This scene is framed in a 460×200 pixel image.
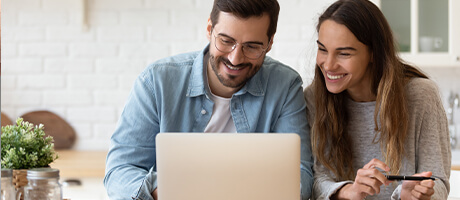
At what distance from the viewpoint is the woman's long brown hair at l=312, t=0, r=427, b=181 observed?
1.87m

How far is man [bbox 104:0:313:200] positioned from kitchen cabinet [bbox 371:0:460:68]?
146 centimetres

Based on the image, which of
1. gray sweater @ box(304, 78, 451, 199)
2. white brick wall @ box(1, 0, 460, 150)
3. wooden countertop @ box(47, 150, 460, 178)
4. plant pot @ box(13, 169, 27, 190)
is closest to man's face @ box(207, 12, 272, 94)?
gray sweater @ box(304, 78, 451, 199)

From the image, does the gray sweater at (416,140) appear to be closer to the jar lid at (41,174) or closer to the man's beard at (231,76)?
the man's beard at (231,76)

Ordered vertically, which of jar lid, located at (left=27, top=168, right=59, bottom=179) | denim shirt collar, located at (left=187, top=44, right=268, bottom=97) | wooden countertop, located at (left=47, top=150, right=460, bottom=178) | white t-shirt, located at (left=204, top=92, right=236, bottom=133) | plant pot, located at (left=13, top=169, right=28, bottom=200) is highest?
denim shirt collar, located at (left=187, top=44, right=268, bottom=97)

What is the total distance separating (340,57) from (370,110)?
9.3 inches

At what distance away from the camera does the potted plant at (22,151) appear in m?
1.51

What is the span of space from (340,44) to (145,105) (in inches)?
27.2

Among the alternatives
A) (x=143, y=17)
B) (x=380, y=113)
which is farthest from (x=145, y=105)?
(x=143, y=17)

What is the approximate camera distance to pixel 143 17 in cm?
344

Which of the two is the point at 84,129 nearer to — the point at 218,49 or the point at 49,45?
the point at 49,45

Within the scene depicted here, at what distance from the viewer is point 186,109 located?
6.57ft

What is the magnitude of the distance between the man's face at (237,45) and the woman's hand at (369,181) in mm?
532

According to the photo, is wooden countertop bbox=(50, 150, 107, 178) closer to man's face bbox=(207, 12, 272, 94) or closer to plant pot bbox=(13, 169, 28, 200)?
man's face bbox=(207, 12, 272, 94)

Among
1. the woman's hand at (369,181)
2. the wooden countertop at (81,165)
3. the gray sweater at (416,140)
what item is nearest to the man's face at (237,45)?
the gray sweater at (416,140)
